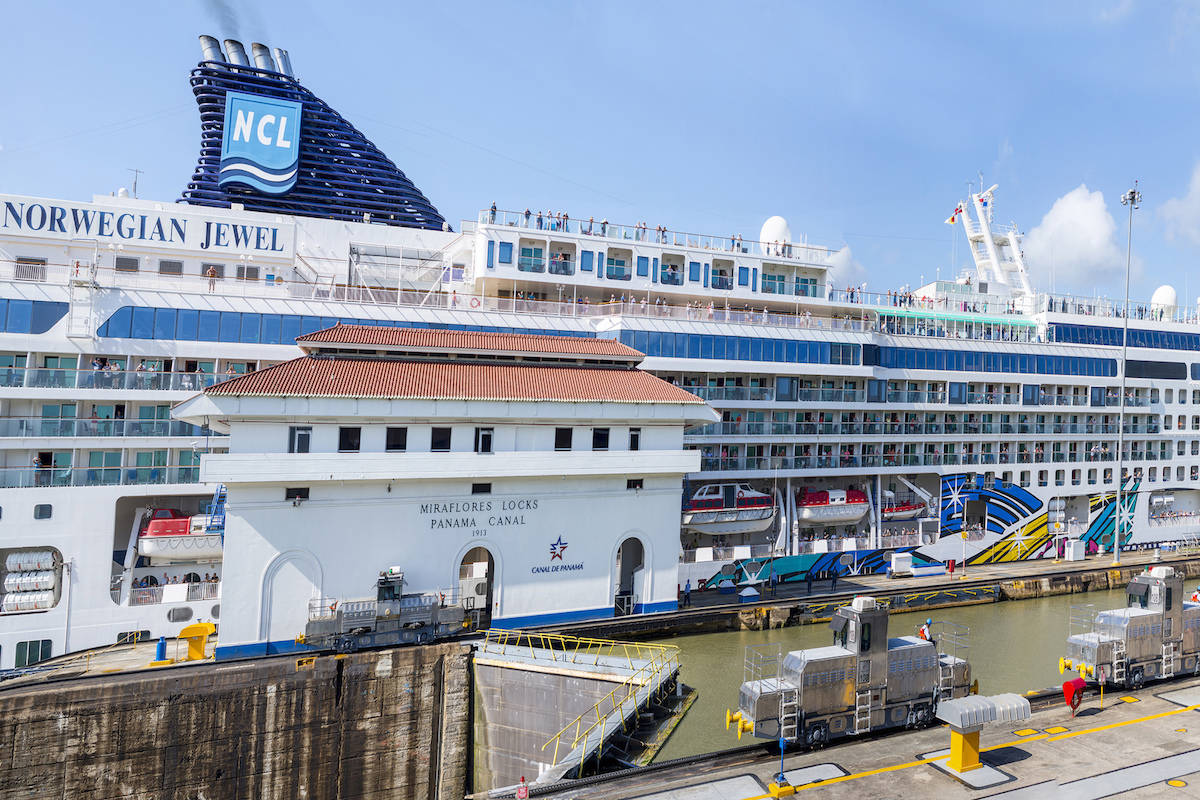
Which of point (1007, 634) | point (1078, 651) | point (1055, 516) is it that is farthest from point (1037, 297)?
point (1078, 651)

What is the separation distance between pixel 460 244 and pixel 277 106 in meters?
17.3

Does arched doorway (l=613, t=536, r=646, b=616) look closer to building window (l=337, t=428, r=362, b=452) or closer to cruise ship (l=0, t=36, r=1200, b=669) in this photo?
Result: cruise ship (l=0, t=36, r=1200, b=669)

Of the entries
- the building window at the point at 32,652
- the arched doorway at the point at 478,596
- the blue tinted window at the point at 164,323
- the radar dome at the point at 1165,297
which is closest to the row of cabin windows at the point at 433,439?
the arched doorway at the point at 478,596

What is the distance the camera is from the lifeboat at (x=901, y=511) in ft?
123

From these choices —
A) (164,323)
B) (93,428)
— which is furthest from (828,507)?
(93,428)

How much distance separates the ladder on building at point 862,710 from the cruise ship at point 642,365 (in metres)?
13.7

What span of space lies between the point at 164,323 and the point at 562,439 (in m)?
15.1

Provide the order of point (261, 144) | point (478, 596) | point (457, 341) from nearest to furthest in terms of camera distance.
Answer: point (478, 596) < point (457, 341) < point (261, 144)

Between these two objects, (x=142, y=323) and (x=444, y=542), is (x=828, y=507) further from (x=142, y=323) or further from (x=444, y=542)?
(x=142, y=323)

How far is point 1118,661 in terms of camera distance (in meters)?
20.1

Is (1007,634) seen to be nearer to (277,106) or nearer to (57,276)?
(57,276)

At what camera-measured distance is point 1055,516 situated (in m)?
41.6

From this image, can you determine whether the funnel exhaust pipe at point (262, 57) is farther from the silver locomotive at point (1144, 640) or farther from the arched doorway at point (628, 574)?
the silver locomotive at point (1144, 640)

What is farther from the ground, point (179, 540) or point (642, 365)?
point (642, 365)
